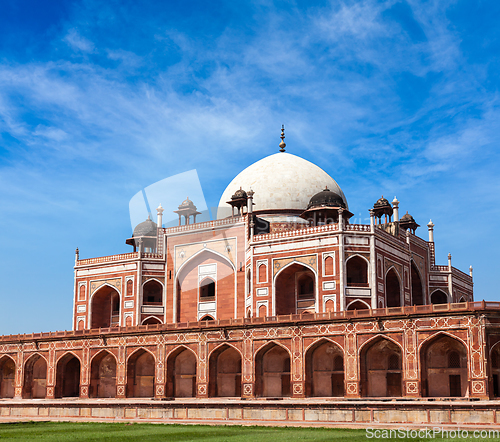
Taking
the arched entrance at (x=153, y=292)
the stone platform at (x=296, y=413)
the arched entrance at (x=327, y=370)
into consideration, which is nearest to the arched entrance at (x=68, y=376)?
the arched entrance at (x=153, y=292)

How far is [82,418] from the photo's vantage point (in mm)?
26078

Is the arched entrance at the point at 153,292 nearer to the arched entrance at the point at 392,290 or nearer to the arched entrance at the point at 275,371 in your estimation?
the arched entrance at the point at 275,371

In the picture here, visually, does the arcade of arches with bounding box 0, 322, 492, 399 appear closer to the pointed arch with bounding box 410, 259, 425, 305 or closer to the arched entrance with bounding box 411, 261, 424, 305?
the pointed arch with bounding box 410, 259, 425, 305

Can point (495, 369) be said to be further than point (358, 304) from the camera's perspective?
No

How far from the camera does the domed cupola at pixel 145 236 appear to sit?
44.5 m

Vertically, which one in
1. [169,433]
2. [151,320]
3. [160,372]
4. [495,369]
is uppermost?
[151,320]

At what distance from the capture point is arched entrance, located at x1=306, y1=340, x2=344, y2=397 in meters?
31.1

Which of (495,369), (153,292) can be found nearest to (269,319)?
(495,369)

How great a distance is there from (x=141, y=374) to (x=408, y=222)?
20946 mm

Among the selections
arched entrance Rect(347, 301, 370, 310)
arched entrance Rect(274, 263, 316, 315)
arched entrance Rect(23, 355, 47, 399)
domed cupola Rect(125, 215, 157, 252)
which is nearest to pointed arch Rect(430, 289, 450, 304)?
arched entrance Rect(274, 263, 316, 315)

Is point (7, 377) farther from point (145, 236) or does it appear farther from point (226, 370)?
point (226, 370)

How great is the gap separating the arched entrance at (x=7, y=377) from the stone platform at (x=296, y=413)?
45.8 feet

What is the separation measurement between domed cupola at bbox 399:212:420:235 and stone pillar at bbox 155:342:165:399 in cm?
1985

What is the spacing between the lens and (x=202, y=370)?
107 feet
